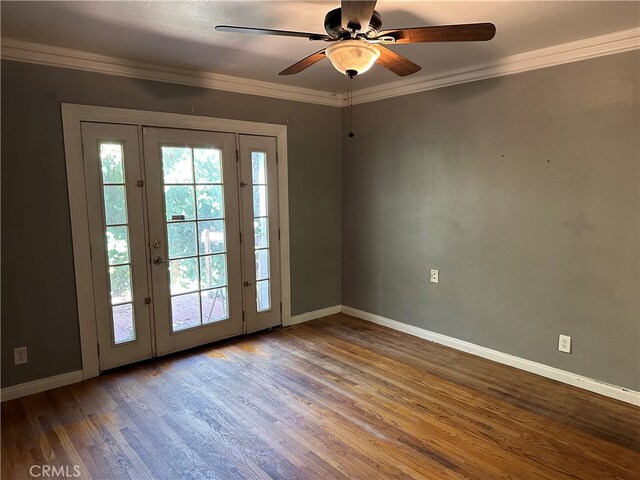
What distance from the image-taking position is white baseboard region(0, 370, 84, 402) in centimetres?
296

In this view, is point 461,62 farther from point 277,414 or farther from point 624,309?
point 277,414

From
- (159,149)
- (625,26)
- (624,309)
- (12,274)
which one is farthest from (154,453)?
(625,26)

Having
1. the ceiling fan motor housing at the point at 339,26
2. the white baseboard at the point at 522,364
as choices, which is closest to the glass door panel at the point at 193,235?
the white baseboard at the point at 522,364

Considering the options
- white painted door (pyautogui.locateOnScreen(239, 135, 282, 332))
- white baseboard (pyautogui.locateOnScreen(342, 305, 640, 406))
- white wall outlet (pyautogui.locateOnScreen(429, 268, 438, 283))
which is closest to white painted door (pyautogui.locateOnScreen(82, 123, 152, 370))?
white painted door (pyautogui.locateOnScreen(239, 135, 282, 332))

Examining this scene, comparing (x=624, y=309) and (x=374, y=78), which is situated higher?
(x=374, y=78)

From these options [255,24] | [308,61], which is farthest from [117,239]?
[308,61]

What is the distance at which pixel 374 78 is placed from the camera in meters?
3.88

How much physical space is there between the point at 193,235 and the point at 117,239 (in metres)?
0.62

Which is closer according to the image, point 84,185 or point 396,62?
point 396,62

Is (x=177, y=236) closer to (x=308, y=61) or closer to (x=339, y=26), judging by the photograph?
(x=308, y=61)

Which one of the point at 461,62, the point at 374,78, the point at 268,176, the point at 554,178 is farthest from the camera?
the point at 268,176

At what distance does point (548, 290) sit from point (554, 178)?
85cm

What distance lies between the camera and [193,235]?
3734mm

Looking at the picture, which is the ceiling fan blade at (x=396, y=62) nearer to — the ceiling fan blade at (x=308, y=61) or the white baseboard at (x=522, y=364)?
the ceiling fan blade at (x=308, y=61)
